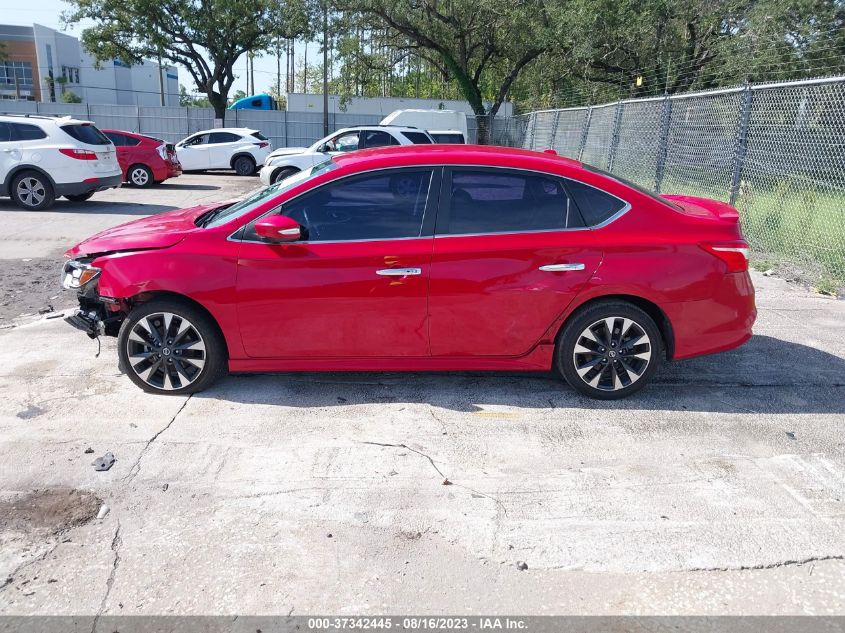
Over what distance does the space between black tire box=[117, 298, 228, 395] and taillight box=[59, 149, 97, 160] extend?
411 inches

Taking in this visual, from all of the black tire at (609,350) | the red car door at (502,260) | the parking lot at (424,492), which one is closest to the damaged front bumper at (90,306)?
the parking lot at (424,492)

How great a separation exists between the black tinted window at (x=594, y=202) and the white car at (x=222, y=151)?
71.2ft

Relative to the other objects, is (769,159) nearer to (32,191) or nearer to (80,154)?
(80,154)

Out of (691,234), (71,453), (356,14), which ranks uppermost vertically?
(356,14)

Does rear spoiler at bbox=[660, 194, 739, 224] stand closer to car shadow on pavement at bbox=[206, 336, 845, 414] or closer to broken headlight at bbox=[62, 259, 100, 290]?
car shadow on pavement at bbox=[206, 336, 845, 414]

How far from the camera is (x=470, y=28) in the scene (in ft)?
101

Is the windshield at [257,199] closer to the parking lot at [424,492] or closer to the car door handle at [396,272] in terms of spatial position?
the car door handle at [396,272]

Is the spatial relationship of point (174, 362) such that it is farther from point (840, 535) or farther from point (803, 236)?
point (803, 236)

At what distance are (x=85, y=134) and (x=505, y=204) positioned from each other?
12014mm

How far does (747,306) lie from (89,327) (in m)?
4.56

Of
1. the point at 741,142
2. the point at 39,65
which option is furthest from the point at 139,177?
the point at 39,65

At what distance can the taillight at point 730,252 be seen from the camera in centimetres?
482

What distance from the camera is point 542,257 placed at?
4.73 meters

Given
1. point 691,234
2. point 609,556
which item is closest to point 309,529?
point 609,556
